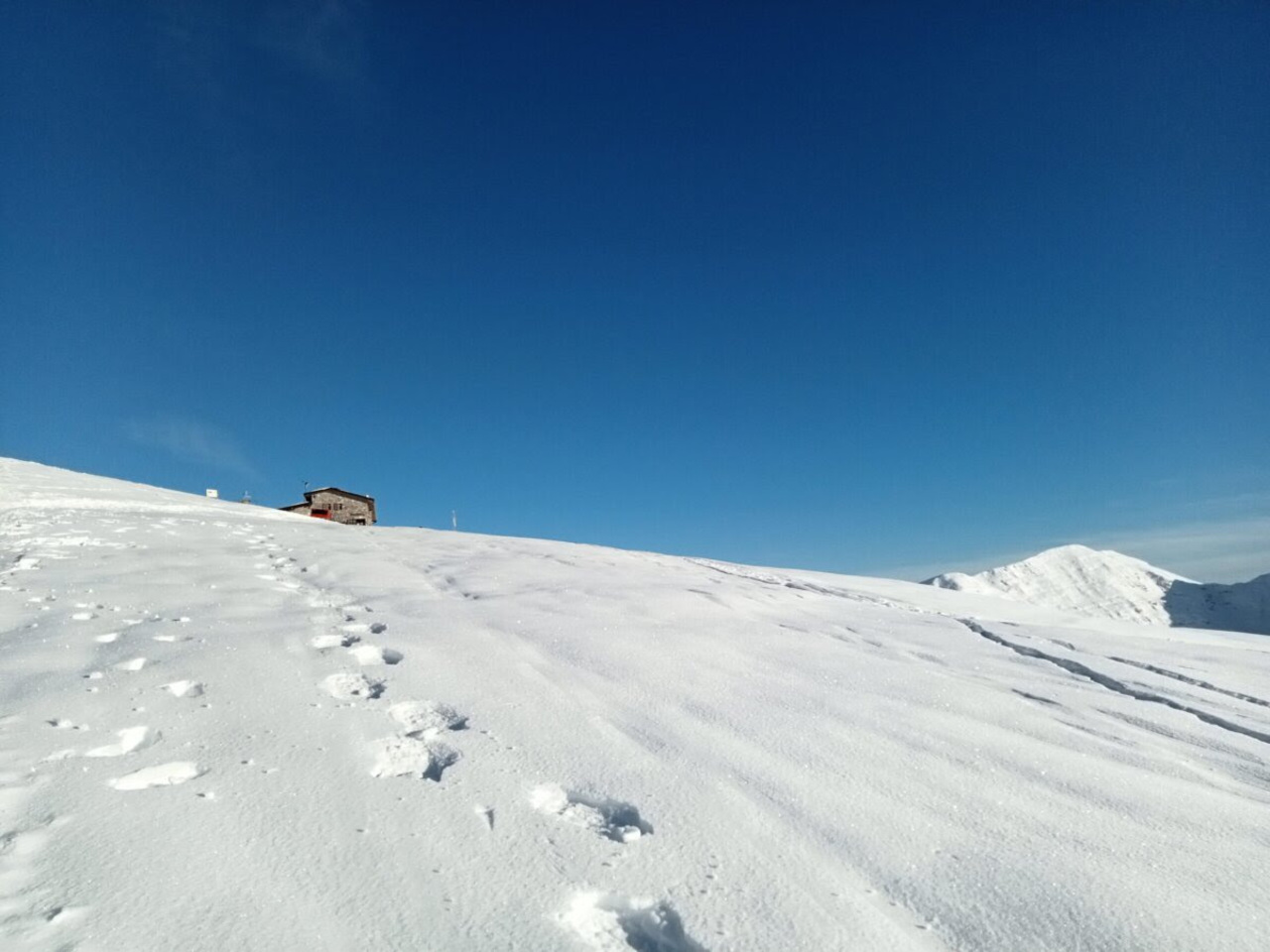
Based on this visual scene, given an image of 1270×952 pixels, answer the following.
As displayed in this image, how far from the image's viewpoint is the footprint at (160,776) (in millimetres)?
2498

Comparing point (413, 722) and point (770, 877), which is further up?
point (413, 722)

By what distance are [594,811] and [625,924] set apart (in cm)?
59

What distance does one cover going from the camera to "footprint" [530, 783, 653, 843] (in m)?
2.39

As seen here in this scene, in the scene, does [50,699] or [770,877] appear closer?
[770,877]

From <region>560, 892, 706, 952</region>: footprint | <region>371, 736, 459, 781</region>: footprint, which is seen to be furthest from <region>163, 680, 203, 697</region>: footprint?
<region>560, 892, 706, 952</region>: footprint

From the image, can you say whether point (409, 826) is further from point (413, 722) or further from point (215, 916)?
point (413, 722)

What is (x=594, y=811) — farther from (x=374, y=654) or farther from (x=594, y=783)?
(x=374, y=654)

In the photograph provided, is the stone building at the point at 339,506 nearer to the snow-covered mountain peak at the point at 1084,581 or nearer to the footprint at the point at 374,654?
the footprint at the point at 374,654

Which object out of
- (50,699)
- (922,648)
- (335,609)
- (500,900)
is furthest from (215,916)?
(922,648)

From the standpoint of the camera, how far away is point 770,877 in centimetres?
215

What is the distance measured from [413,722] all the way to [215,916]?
1429mm

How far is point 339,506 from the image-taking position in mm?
43531

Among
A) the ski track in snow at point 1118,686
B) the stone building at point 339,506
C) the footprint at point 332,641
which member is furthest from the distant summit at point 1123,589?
the footprint at point 332,641

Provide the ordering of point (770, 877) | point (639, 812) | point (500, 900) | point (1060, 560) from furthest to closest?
point (1060, 560) → point (639, 812) → point (770, 877) → point (500, 900)
